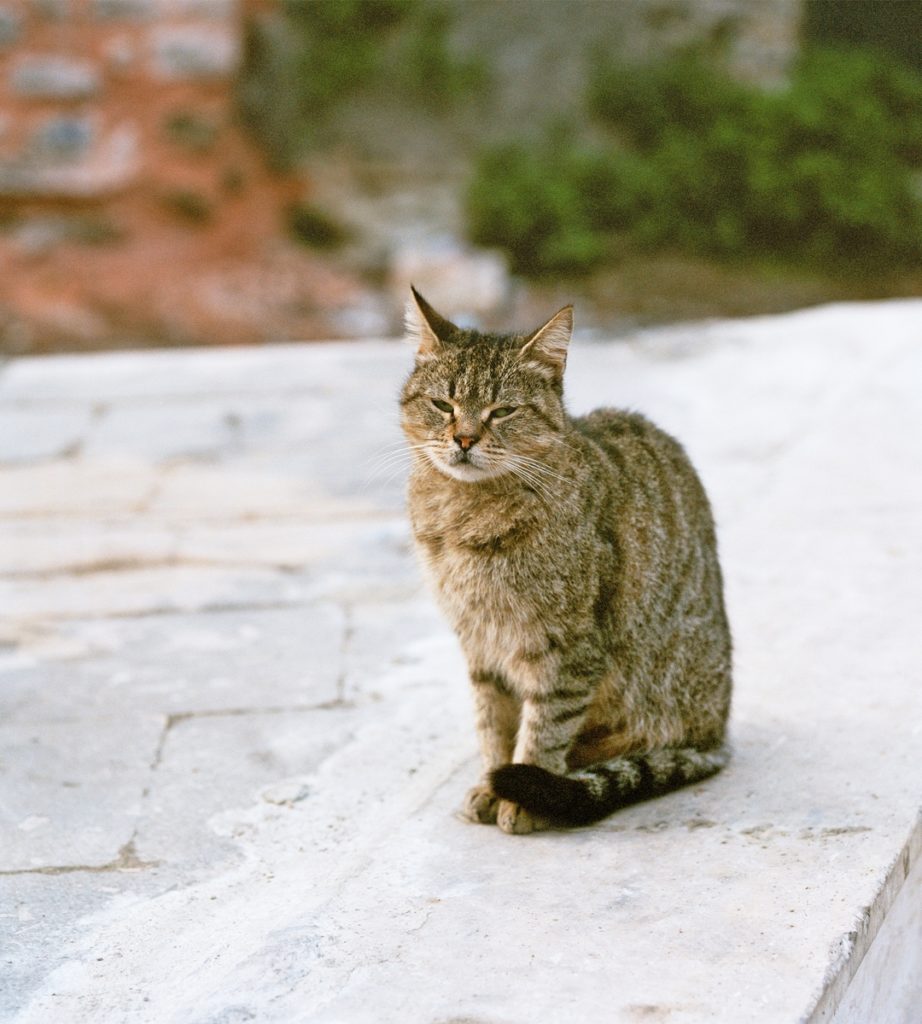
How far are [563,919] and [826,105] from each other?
725cm

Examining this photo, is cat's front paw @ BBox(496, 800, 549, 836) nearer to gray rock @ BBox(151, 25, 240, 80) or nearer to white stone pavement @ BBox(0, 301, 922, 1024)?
white stone pavement @ BBox(0, 301, 922, 1024)

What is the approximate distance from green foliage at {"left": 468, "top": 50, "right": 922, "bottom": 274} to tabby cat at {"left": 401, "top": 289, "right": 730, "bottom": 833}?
5.39 m

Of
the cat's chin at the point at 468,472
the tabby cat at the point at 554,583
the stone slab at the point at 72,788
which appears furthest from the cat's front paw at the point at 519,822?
the stone slab at the point at 72,788

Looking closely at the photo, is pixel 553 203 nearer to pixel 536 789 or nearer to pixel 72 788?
pixel 72 788

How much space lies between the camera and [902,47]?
8812mm

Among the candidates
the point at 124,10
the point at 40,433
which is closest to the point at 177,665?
the point at 40,433

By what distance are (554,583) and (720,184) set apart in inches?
244

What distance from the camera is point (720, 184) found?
8219 mm

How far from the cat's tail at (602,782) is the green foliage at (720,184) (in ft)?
18.4

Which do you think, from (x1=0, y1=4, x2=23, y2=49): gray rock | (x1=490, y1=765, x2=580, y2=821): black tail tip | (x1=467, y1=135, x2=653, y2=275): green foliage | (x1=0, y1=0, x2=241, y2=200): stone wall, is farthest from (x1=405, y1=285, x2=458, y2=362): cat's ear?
(x1=0, y1=4, x2=23, y2=49): gray rock

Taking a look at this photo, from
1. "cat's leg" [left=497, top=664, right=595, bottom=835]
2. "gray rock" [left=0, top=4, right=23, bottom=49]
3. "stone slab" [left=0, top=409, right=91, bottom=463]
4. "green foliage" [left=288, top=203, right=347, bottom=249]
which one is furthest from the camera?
"green foliage" [left=288, top=203, right=347, bottom=249]

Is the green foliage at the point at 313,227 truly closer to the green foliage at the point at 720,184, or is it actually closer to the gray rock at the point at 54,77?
the green foliage at the point at 720,184

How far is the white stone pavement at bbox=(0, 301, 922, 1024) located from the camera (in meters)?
2.06

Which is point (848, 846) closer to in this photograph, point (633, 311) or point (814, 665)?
point (814, 665)
